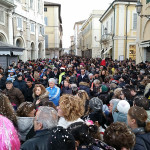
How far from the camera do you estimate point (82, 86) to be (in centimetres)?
624

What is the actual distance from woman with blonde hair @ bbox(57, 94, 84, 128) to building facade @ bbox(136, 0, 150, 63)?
474 inches

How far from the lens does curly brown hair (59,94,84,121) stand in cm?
268

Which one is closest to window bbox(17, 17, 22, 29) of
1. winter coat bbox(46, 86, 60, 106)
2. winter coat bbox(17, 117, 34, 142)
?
winter coat bbox(46, 86, 60, 106)

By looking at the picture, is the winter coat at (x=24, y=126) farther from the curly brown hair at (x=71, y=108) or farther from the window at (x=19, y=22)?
the window at (x=19, y=22)

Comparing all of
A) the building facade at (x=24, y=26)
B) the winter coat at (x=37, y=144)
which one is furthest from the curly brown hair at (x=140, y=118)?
the building facade at (x=24, y=26)

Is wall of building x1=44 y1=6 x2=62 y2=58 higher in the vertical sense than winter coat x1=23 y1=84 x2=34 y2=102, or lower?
higher

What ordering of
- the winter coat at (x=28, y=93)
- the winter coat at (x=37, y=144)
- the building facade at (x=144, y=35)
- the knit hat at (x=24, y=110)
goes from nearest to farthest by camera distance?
the winter coat at (x=37, y=144) → the knit hat at (x=24, y=110) → the winter coat at (x=28, y=93) → the building facade at (x=144, y=35)

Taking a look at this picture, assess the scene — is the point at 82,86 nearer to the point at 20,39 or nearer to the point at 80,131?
the point at 80,131


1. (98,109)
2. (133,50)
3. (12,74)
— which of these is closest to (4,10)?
(12,74)

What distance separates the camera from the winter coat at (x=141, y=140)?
7.65 feet

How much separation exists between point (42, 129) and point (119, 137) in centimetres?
99

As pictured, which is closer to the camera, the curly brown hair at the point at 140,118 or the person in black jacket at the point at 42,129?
the person in black jacket at the point at 42,129

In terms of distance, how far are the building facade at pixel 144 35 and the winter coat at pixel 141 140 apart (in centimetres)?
1195

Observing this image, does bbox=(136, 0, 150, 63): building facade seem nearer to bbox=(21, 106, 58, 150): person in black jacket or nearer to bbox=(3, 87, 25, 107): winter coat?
bbox=(3, 87, 25, 107): winter coat
